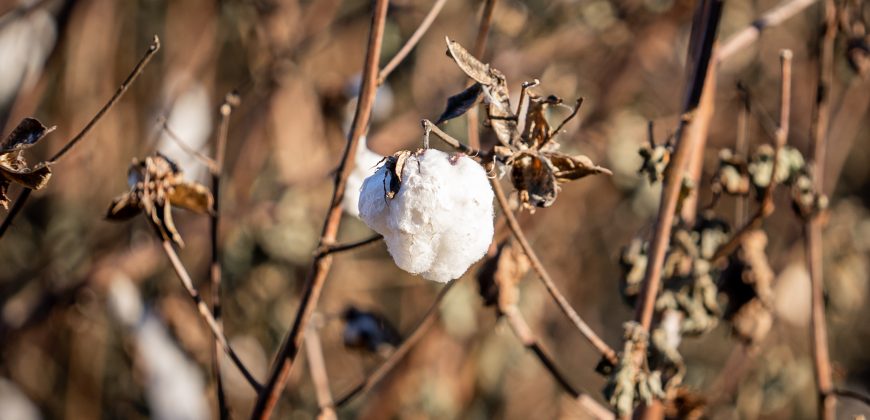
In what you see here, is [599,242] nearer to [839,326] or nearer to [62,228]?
[839,326]

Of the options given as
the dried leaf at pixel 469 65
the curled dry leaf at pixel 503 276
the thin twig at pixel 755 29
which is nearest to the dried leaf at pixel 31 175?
the dried leaf at pixel 469 65

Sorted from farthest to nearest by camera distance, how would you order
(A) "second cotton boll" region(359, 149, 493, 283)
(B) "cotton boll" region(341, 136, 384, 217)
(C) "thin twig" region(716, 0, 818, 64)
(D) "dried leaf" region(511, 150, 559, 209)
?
(C) "thin twig" region(716, 0, 818, 64) → (B) "cotton boll" region(341, 136, 384, 217) → (D) "dried leaf" region(511, 150, 559, 209) → (A) "second cotton boll" region(359, 149, 493, 283)

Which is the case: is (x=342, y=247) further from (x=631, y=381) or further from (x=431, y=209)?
(x=631, y=381)

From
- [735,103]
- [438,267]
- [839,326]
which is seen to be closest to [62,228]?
[438,267]

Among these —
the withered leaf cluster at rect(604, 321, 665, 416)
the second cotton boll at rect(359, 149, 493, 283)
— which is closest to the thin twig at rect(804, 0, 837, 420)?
the withered leaf cluster at rect(604, 321, 665, 416)

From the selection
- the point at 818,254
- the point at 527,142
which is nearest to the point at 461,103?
the point at 527,142

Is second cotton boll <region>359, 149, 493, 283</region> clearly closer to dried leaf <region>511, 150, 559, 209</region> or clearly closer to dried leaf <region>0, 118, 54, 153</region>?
dried leaf <region>511, 150, 559, 209</region>

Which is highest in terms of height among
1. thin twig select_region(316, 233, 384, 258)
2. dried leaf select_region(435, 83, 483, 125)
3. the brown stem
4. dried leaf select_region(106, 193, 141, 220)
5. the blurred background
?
the blurred background
